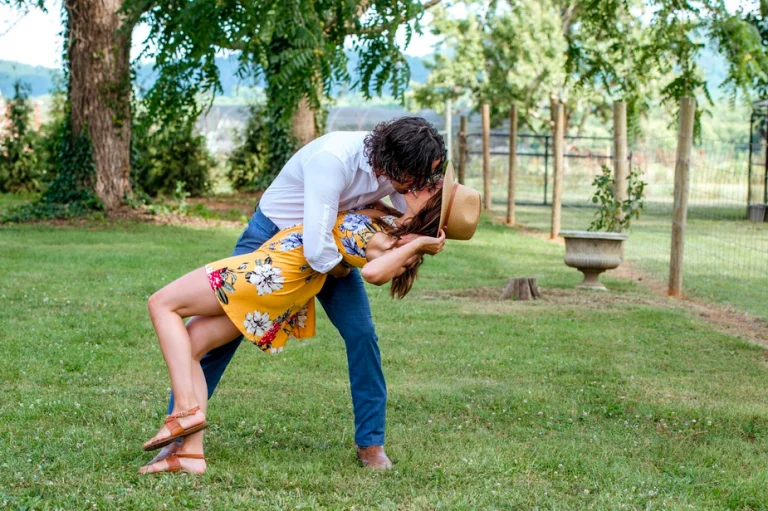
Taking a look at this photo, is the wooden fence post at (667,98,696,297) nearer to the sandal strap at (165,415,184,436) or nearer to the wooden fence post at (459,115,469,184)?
the sandal strap at (165,415,184,436)

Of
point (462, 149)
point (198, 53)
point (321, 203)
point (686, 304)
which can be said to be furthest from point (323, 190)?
point (462, 149)

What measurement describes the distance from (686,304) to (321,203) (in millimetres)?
6677

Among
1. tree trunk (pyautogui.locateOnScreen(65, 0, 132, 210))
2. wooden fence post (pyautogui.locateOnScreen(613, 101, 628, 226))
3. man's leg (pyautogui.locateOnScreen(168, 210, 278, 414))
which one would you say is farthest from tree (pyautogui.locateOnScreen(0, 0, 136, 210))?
man's leg (pyautogui.locateOnScreen(168, 210, 278, 414))

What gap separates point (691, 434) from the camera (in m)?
5.06

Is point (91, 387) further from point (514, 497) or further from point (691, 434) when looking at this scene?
point (691, 434)

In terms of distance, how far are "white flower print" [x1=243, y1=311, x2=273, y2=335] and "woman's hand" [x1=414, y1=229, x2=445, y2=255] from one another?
28.4 inches

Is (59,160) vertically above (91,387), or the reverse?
(59,160)

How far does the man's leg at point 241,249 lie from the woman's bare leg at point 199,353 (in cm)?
16

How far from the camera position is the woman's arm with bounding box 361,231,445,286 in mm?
3910

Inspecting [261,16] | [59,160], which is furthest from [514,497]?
[59,160]

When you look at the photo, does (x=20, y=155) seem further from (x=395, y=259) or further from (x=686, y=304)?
(x=395, y=259)

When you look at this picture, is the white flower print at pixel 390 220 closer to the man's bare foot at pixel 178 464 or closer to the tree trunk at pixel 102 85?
the man's bare foot at pixel 178 464

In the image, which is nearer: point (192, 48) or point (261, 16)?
point (261, 16)

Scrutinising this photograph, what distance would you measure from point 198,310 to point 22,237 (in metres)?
10.6
